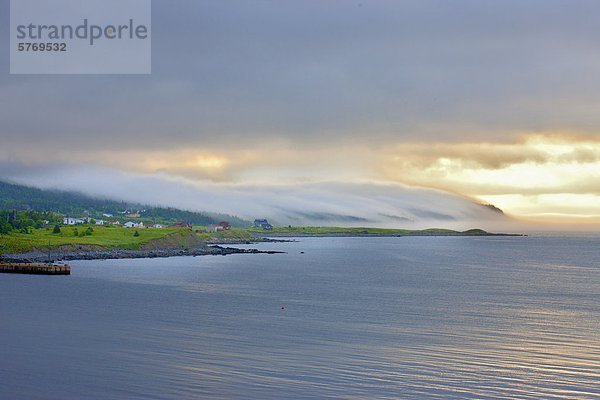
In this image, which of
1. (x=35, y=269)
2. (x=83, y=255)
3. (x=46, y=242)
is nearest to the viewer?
(x=35, y=269)

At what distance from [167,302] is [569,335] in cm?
4413

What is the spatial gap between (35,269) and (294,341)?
87.1 meters

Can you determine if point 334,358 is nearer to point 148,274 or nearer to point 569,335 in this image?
point 569,335

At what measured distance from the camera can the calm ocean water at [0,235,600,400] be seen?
41375 mm

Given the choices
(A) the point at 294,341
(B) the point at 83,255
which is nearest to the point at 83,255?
(B) the point at 83,255

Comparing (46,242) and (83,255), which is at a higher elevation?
(46,242)

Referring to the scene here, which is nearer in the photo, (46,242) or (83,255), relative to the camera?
(83,255)

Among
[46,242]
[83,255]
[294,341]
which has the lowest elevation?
[294,341]

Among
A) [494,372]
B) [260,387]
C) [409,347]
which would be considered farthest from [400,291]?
[260,387]

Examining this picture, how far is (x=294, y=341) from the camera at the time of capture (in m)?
55.9

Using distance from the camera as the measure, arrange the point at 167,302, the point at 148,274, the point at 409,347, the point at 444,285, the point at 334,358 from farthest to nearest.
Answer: the point at 148,274 → the point at 444,285 → the point at 167,302 → the point at 409,347 → the point at 334,358

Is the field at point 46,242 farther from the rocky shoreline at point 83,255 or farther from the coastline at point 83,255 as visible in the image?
the rocky shoreline at point 83,255

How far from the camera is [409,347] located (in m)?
53.8

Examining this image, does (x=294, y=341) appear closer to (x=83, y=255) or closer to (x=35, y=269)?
(x=35, y=269)
